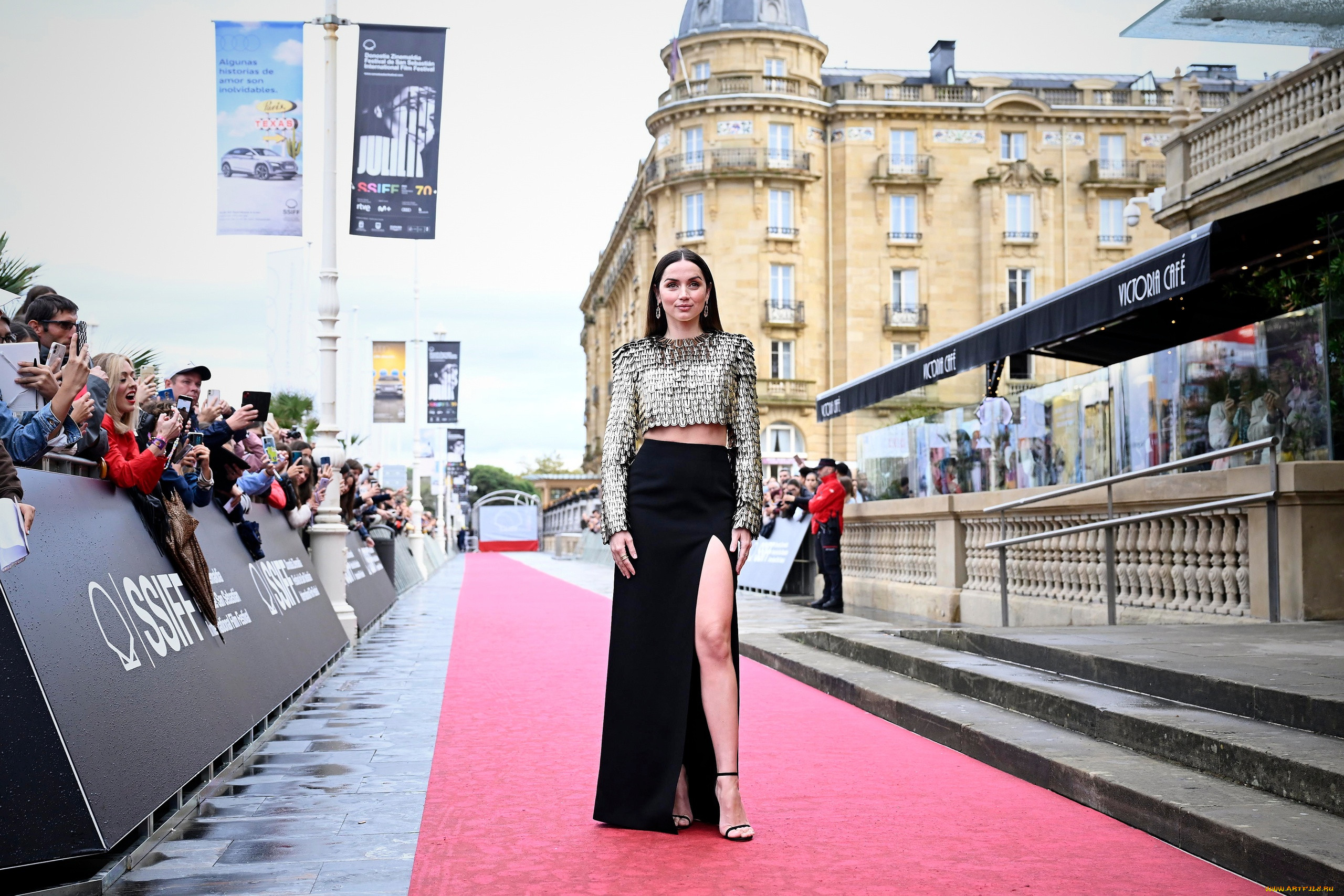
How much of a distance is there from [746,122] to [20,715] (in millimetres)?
55430

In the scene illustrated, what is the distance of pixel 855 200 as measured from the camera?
193 feet

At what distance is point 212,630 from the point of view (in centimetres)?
703

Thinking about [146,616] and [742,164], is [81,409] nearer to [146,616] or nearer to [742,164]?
[146,616]

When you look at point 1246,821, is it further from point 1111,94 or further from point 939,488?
point 1111,94

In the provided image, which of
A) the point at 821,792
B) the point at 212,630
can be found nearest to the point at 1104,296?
the point at 821,792

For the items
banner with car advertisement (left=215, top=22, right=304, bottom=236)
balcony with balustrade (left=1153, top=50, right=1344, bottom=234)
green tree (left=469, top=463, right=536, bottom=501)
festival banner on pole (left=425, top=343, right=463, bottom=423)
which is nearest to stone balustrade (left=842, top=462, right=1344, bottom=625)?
balcony with balustrade (left=1153, top=50, right=1344, bottom=234)

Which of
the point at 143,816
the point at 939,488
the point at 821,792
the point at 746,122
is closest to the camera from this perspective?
the point at 143,816

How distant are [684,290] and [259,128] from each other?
10.8 m

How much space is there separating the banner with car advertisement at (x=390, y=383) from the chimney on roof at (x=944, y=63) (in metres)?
39.6

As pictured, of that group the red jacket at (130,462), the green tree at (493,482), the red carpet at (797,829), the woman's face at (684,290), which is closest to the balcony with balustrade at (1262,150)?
the red carpet at (797,829)

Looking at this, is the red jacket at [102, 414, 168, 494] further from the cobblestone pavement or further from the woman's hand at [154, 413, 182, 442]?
the cobblestone pavement

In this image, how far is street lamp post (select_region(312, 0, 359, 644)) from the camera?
1348 cm

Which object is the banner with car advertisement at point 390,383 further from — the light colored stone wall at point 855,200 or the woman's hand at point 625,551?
the woman's hand at point 625,551

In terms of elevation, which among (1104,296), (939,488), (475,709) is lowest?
(475,709)
